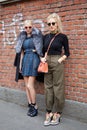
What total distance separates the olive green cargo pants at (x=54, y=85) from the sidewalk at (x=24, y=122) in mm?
328

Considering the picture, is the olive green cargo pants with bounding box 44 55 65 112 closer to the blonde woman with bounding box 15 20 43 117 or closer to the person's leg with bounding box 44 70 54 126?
the person's leg with bounding box 44 70 54 126

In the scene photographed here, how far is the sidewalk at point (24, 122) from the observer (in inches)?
249

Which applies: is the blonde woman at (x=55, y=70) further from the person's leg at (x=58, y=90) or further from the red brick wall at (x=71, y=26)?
the red brick wall at (x=71, y=26)

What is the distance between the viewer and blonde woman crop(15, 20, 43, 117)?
22.0ft

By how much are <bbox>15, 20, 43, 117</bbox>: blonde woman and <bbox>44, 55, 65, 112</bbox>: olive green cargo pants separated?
403 mm

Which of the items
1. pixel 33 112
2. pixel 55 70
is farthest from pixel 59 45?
pixel 33 112

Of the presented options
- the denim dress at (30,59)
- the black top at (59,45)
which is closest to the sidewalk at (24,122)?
the denim dress at (30,59)

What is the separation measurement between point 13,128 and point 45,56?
1.43 meters

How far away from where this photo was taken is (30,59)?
268 inches

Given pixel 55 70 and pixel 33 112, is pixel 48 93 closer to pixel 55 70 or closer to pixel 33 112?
pixel 55 70

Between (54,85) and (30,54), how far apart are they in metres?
0.84

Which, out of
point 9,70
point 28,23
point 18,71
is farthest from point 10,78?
point 28,23

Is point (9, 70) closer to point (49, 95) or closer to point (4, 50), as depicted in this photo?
point (4, 50)

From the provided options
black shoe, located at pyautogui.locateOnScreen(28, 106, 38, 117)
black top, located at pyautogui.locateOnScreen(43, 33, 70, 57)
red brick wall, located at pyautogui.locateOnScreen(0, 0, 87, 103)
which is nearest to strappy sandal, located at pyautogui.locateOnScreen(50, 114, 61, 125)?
red brick wall, located at pyautogui.locateOnScreen(0, 0, 87, 103)
